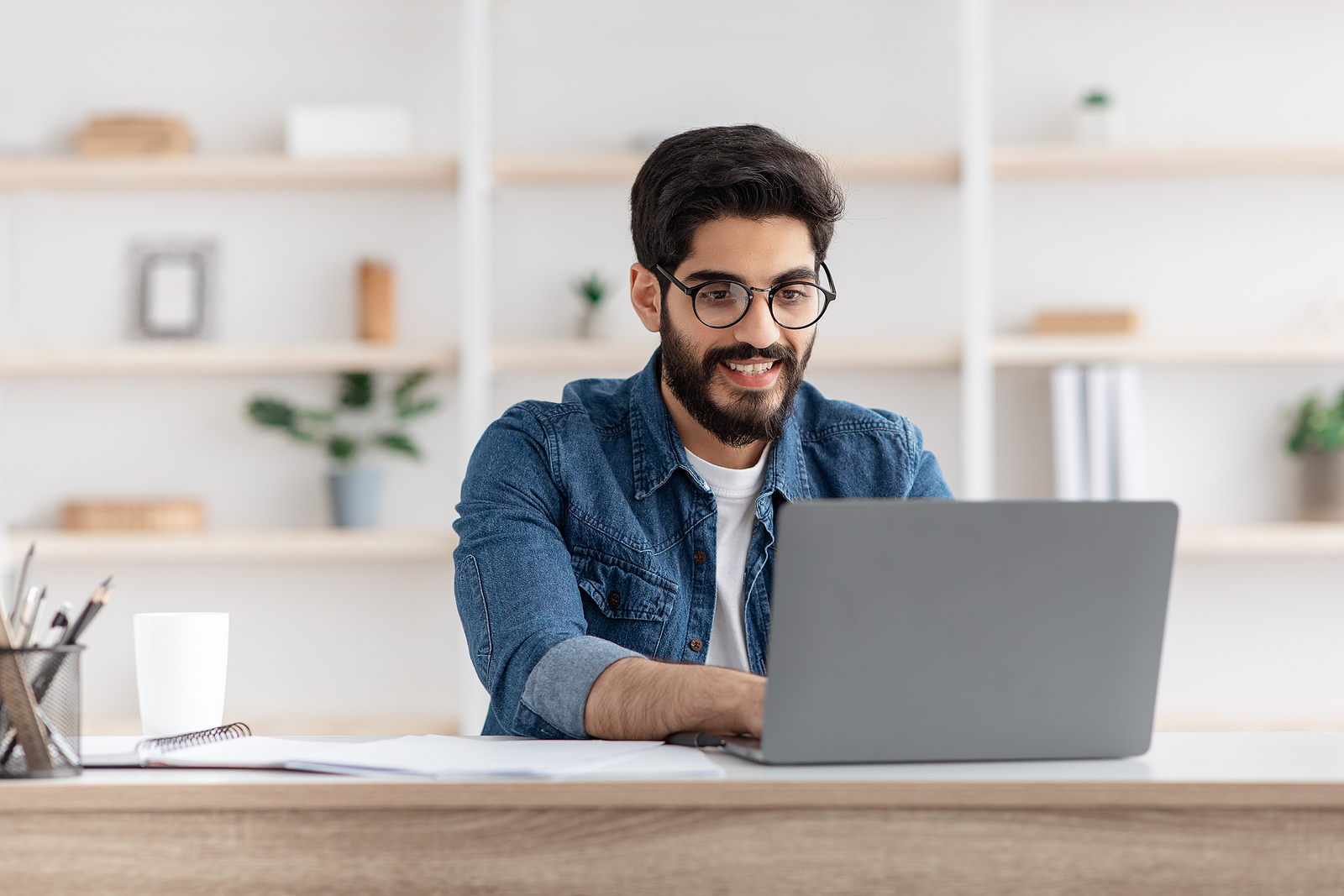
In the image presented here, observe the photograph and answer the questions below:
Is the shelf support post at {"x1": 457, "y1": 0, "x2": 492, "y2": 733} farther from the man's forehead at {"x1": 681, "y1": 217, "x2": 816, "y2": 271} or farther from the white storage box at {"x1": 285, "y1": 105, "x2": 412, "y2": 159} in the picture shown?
the man's forehead at {"x1": 681, "y1": 217, "x2": 816, "y2": 271}

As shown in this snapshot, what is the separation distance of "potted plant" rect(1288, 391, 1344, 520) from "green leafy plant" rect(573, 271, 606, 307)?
1.65 metres

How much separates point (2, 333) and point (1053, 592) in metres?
2.87

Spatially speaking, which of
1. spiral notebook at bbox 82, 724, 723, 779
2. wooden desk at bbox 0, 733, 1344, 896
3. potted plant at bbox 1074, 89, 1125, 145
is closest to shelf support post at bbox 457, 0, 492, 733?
potted plant at bbox 1074, 89, 1125, 145

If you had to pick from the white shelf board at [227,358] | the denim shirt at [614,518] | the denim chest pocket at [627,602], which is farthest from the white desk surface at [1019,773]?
the white shelf board at [227,358]

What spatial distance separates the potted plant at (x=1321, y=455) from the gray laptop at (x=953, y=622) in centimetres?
212

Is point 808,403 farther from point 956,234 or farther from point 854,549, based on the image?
point 956,234

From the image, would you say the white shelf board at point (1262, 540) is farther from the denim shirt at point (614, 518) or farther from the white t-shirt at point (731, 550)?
the white t-shirt at point (731, 550)

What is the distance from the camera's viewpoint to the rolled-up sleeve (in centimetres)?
108

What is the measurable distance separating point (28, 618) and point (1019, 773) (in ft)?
2.32

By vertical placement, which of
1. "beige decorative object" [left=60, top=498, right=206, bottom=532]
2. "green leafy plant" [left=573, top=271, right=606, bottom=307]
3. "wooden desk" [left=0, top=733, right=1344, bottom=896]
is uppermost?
"green leafy plant" [left=573, top=271, right=606, bottom=307]

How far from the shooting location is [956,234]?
110 inches

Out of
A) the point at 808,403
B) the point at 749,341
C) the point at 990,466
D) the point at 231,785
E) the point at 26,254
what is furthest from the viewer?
the point at 26,254

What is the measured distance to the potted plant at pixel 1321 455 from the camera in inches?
102

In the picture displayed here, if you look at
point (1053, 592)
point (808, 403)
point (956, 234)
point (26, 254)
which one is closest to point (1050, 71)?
point (956, 234)
